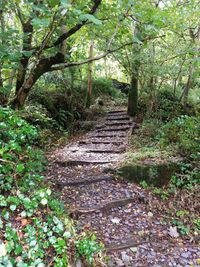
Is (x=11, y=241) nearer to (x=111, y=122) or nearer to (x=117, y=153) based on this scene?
(x=117, y=153)

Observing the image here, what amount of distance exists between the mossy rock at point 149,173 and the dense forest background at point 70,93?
24 centimetres

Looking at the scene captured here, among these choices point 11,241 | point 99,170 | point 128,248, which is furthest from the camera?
point 99,170

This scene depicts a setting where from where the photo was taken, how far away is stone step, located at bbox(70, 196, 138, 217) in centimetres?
311

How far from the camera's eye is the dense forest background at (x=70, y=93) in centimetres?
219

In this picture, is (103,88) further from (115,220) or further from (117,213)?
(115,220)

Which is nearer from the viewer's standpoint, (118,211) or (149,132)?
(118,211)

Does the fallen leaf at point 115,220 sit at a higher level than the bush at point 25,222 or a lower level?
lower

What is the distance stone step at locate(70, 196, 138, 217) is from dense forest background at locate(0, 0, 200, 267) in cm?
46

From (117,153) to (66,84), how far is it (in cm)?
350

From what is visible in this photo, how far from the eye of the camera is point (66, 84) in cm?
755

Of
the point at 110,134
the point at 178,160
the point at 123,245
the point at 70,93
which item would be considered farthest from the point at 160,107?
the point at 123,245

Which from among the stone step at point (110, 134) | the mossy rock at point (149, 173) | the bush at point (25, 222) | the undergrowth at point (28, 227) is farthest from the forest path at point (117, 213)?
the stone step at point (110, 134)

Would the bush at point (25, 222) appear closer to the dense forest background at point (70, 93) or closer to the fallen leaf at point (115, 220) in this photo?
the dense forest background at point (70, 93)

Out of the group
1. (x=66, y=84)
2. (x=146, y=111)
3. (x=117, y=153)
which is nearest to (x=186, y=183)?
(x=117, y=153)
